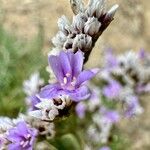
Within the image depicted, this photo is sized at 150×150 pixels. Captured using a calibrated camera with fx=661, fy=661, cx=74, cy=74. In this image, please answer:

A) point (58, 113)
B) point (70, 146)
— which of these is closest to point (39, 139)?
point (70, 146)

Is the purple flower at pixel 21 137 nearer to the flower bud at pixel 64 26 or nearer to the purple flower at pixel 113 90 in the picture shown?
the flower bud at pixel 64 26

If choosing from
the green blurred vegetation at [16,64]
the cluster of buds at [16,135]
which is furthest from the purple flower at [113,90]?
the cluster of buds at [16,135]

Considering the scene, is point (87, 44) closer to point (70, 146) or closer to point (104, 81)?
point (70, 146)

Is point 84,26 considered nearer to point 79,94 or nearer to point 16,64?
point 79,94

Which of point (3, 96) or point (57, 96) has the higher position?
point (3, 96)

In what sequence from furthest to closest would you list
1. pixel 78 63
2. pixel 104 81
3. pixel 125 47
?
1. pixel 125 47
2. pixel 104 81
3. pixel 78 63

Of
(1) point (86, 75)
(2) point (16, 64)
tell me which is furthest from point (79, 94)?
(2) point (16, 64)
